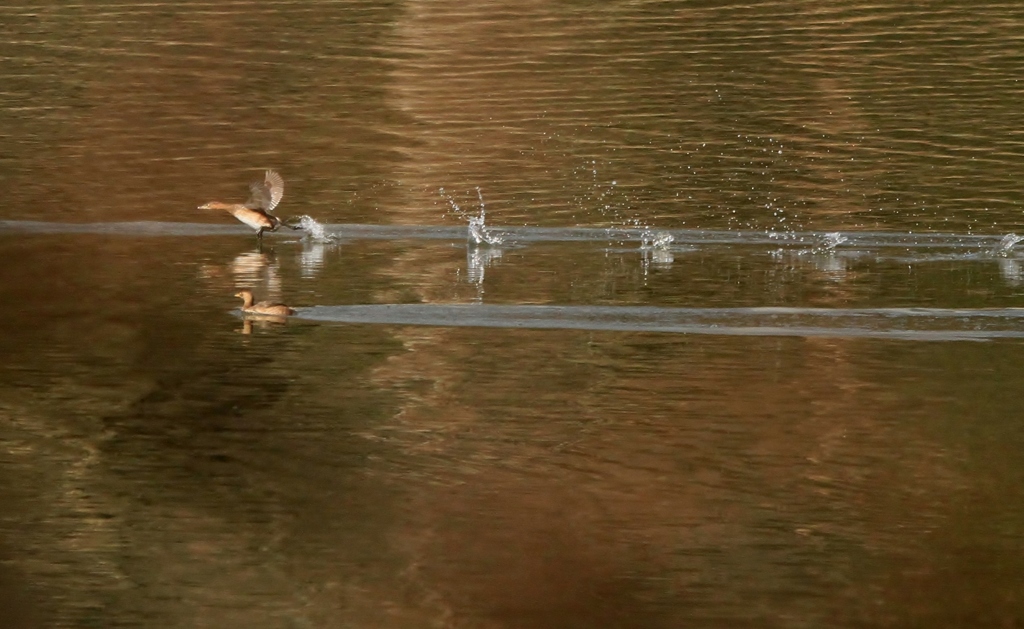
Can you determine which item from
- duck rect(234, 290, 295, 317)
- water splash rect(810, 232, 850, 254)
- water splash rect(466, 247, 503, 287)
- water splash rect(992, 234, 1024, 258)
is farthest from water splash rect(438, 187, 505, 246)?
water splash rect(992, 234, 1024, 258)

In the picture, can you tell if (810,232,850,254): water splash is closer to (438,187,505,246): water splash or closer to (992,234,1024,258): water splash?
(992,234,1024,258): water splash

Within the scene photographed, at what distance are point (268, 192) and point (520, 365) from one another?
612 centimetres

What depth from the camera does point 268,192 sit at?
58.4 feet

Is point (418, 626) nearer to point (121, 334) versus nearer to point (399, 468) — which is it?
point (399, 468)

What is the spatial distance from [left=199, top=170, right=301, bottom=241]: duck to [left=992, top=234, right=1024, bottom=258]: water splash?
5.65 m

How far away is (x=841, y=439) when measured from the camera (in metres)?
10.7

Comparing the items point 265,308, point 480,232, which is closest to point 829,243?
point 480,232

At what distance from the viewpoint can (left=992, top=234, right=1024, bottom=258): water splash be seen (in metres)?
16.6

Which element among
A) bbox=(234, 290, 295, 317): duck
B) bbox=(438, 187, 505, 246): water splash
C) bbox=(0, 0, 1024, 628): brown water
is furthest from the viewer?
bbox=(438, 187, 505, 246): water splash

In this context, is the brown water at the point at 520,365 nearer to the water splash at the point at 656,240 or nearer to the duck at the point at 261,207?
the water splash at the point at 656,240

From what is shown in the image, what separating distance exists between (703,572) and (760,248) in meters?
8.41

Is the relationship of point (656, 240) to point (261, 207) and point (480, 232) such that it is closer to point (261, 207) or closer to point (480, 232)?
point (480, 232)

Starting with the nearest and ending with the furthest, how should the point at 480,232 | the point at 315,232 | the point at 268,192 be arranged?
the point at 480,232, the point at 315,232, the point at 268,192

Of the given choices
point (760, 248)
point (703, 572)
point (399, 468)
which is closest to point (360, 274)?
point (760, 248)
